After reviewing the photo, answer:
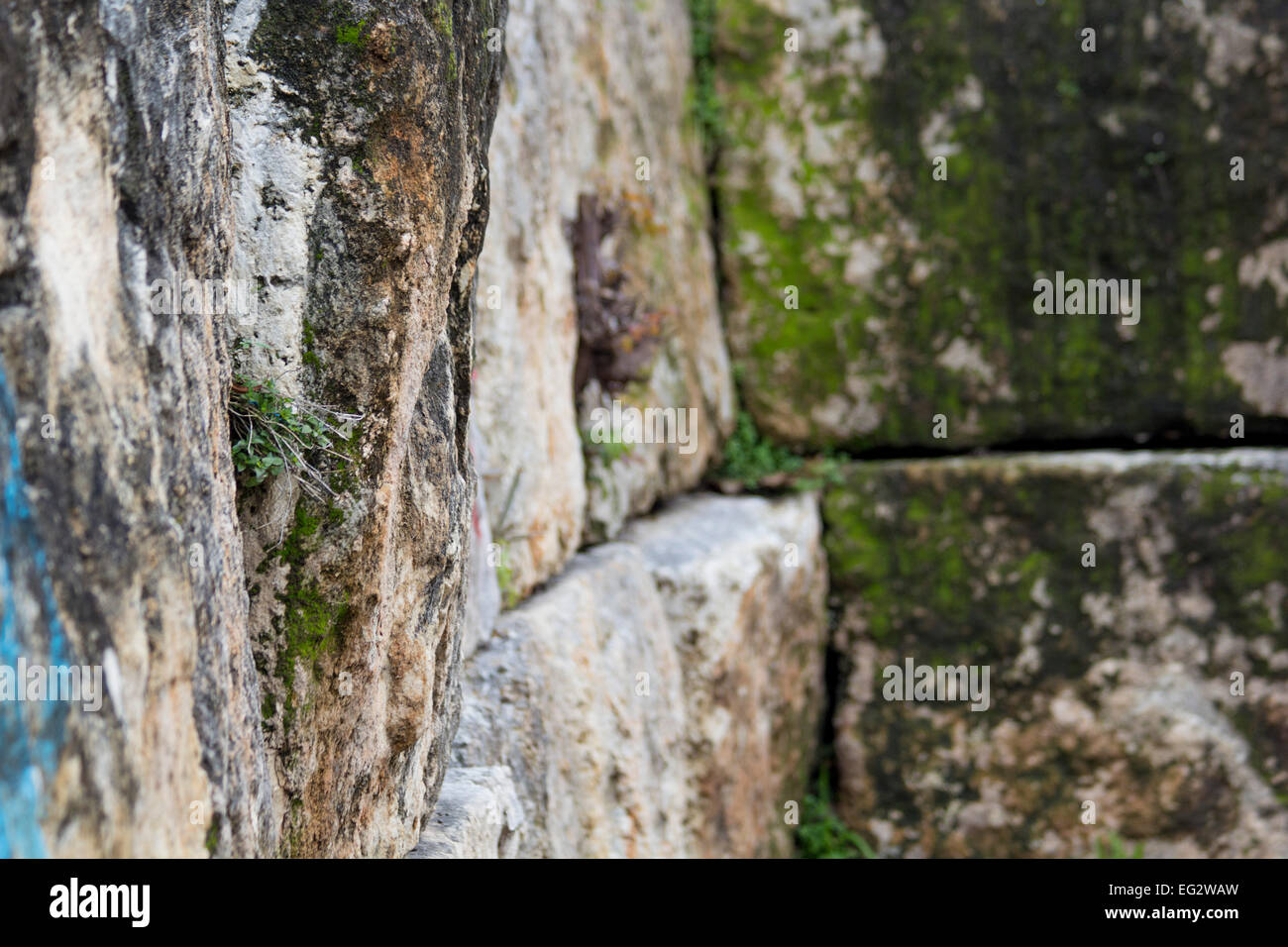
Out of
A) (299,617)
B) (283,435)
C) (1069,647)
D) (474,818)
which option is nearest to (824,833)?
(1069,647)

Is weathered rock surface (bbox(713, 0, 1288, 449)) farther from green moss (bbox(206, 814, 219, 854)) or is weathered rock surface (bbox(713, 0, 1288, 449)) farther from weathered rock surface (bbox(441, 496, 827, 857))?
green moss (bbox(206, 814, 219, 854))

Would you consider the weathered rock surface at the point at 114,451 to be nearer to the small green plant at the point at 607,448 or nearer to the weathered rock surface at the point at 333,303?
the weathered rock surface at the point at 333,303

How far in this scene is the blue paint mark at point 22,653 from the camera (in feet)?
3.07

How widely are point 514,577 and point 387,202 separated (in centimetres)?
162

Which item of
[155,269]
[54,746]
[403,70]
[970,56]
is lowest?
[54,746]

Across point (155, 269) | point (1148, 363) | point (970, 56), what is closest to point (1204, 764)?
point (1148, 363)

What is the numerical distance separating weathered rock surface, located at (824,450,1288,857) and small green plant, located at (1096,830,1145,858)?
0.06 m

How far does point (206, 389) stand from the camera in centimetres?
134

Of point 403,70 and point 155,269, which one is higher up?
point 403,70

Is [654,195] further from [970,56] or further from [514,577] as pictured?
[514,577]

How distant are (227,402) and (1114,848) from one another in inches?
212

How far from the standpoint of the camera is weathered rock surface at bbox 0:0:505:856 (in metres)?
1.02

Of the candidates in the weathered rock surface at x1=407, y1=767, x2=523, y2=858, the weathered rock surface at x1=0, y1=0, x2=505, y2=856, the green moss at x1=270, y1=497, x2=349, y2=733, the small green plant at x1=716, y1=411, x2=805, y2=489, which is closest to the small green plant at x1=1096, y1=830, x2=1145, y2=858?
the small green plant at x1=716, y1=411, x2=805, y2=489

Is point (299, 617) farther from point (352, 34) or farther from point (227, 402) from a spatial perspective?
point (352, 34)
